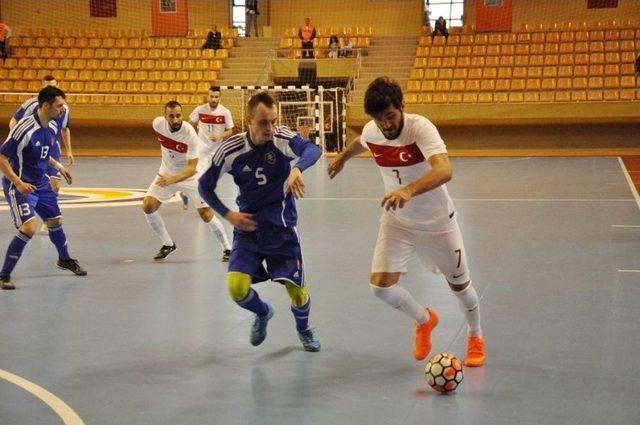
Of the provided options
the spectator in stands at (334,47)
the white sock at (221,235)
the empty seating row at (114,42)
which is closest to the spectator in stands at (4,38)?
the empty seating row at (114,42)

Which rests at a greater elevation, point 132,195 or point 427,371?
point 427,371

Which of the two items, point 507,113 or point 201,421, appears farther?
point 507,113

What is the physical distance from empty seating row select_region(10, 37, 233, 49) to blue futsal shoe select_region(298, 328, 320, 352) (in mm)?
25194

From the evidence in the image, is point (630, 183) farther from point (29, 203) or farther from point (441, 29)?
point (441, 29)

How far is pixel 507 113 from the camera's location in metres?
25.4

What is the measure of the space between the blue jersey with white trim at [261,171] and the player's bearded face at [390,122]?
68 centimetres

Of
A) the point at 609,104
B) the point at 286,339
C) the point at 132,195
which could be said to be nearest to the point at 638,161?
the point at 609,104

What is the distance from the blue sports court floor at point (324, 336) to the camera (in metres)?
4.89

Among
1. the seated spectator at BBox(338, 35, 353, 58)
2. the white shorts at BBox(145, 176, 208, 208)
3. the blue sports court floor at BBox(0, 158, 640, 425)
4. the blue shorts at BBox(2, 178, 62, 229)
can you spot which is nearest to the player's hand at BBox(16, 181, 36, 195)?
the blue shorts at BBox(2, 178, 62, 229)

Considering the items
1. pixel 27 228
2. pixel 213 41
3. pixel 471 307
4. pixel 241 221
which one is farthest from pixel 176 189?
pixel 213 41

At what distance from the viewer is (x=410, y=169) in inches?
216

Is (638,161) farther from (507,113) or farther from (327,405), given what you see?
(327,405)

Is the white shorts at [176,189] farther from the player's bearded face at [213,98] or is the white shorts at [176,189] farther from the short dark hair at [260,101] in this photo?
the player's bearded face at [213,98]

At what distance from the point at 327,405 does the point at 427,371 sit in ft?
2.13
